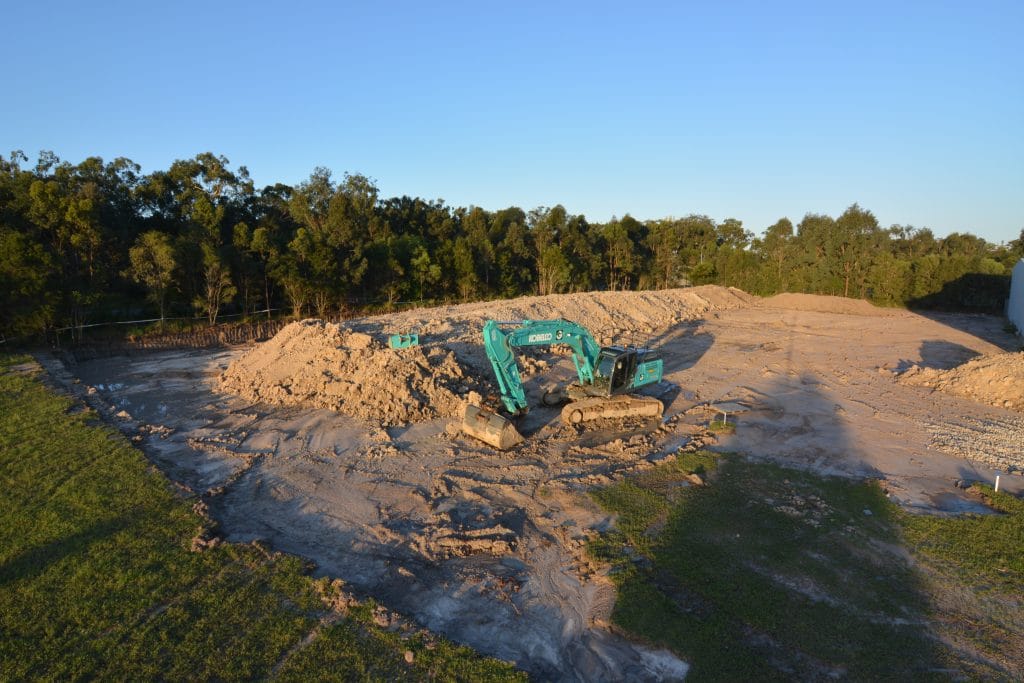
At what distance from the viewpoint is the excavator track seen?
14508 mm

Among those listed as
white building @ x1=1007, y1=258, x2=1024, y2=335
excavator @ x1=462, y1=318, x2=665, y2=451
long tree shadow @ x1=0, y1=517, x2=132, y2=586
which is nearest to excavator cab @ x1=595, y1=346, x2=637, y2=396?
excavator @ x1=462, y1=318, x2=665, y2=451

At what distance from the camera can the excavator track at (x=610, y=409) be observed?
14508mm

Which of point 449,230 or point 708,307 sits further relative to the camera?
point 449,230

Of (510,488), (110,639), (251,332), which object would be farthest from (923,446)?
(251,332)

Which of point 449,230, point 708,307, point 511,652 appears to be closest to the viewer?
point 511,652

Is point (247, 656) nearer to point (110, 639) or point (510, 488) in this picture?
point (110, 639)

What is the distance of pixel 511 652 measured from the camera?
21.1 feet

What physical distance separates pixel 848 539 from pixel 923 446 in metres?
6.36

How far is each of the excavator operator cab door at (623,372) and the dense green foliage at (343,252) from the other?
23105mm

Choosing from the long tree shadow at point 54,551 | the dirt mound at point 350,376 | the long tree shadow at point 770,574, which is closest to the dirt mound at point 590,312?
the dirt mound at point 350,376

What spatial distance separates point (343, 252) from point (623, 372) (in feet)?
84.9

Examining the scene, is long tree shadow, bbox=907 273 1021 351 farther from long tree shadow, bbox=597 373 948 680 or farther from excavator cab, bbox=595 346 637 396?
long tree shadow, bbox=597 373 948 680

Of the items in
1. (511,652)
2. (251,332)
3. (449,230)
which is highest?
(449,230)

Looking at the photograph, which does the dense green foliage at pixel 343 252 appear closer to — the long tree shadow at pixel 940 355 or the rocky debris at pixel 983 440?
the long tree shadow at pixel 940 355
